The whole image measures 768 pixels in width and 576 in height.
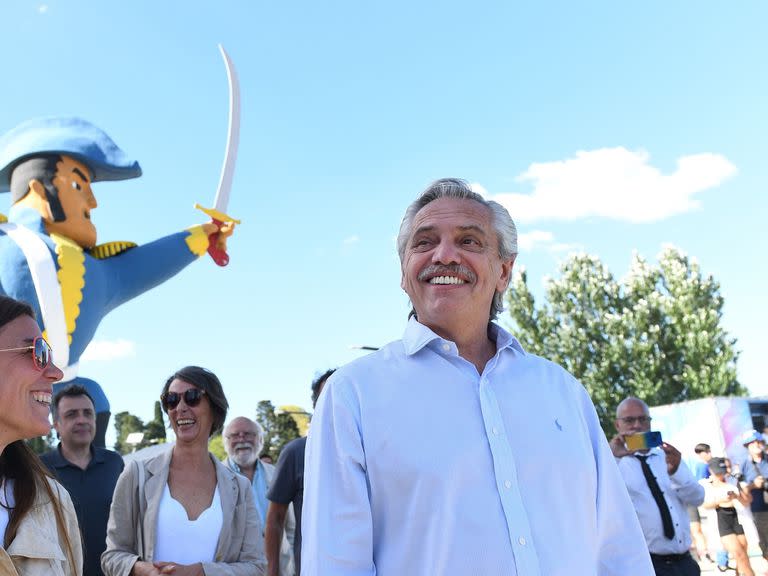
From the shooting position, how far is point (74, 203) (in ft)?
24.8

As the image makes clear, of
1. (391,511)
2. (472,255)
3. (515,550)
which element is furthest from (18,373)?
→ (515,550)

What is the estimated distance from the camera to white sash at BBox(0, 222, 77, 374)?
6.62 metres

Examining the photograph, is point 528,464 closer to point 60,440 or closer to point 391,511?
point 391,511

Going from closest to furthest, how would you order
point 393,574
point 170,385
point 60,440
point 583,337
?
point 393,574, point 170,385, point 60,440, point 583,337

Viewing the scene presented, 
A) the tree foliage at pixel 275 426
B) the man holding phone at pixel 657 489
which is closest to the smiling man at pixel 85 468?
the man holding phone at pixel 657 489

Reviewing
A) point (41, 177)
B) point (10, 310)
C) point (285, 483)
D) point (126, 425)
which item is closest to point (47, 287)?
point (41, 177)

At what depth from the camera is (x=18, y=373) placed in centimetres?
216

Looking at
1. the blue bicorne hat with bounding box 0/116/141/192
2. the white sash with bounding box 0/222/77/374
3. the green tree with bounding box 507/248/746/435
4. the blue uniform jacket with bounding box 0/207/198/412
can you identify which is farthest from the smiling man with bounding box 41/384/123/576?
the green tree with bounding box 507/248/746/435

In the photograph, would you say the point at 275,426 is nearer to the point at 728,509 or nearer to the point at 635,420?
the point at 728,509

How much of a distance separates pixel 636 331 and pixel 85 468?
82.3 ft

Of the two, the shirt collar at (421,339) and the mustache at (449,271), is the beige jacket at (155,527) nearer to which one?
the shirt collar at (421,339)

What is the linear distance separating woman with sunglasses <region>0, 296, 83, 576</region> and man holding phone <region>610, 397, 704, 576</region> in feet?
12.2

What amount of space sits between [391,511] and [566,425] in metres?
0.56

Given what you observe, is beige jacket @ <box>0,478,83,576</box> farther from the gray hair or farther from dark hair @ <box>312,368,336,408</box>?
dark hair @ <box>312,368,336,408</box>
